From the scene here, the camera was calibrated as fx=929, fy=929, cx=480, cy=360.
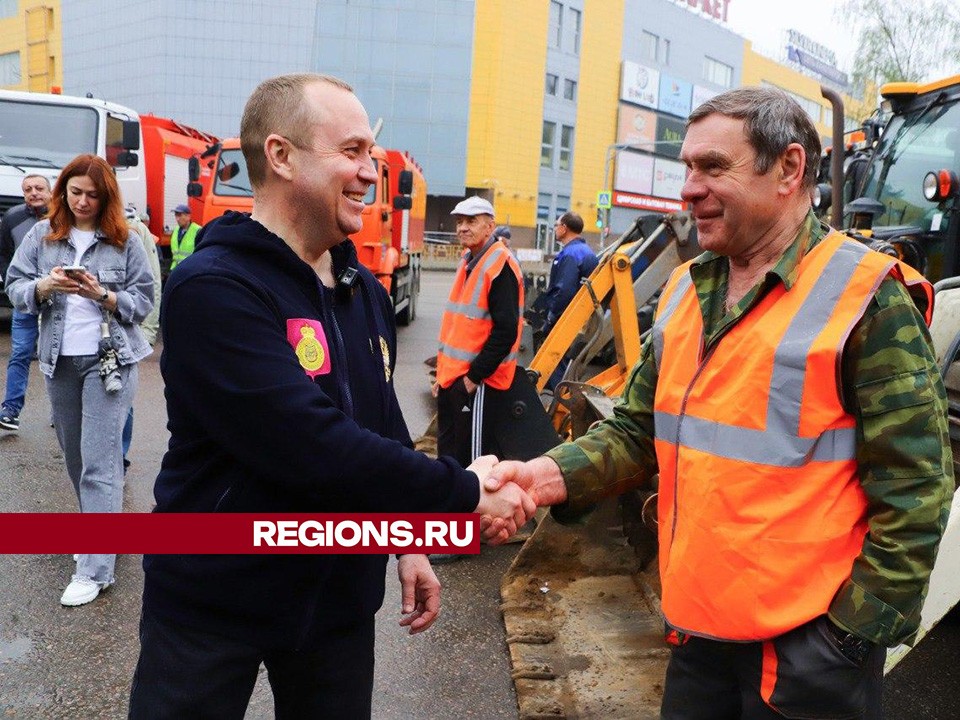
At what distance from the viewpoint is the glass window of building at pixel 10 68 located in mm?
48781

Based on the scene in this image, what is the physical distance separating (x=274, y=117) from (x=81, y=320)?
262 centimetres

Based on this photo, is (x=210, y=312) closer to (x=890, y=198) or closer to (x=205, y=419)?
(x=205, y=419)

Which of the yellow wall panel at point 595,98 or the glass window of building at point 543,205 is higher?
the yellow wall panel at point 595,98

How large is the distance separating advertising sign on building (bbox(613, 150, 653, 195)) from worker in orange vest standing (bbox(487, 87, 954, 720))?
163 ft

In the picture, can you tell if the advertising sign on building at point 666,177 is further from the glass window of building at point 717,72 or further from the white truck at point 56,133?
the white truck at point 56,133

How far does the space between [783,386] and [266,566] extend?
1.06 metres

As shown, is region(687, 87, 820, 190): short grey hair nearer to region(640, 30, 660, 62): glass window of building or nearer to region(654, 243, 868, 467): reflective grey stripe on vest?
region(654, 243, 868, 467): reflective grey stripe on vest

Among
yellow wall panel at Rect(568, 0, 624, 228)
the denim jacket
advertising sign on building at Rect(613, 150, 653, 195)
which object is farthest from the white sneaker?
advertising sign on building at Rect(613, 150, 653, 195)

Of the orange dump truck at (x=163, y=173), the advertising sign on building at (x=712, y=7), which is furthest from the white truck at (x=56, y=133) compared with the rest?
the advertising sign on building at (x=712, y=7)

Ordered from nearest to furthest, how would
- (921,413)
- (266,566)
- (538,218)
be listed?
(921,413) → (266,566) → (538,218)

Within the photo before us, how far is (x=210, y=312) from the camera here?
1.75 meters

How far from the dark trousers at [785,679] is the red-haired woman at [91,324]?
2999mm

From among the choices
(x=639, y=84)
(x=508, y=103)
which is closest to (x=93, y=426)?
(x=508, y=103)

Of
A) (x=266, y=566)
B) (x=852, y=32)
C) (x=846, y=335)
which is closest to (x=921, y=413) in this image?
(x=846, y=335)
